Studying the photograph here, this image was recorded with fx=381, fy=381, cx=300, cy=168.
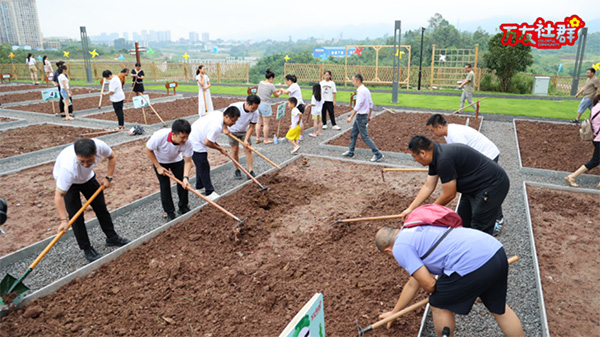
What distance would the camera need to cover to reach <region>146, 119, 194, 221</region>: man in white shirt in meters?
5.29

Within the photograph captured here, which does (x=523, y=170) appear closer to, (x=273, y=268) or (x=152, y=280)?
(x=273, y=268)

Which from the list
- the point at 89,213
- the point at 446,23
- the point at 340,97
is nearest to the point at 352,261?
the point at 89,213

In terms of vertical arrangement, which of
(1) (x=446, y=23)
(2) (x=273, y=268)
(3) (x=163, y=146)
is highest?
(1) (x=446, y=23)

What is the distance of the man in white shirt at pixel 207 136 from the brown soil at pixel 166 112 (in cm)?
750

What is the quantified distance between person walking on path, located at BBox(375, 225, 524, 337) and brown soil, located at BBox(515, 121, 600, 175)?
21.5 feet

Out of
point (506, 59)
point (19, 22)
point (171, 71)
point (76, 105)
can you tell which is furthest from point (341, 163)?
point (19, 22)

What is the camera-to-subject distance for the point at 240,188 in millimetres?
7094

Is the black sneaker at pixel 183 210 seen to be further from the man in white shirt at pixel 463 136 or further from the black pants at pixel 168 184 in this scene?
the man in white shirt at pixel 463 136

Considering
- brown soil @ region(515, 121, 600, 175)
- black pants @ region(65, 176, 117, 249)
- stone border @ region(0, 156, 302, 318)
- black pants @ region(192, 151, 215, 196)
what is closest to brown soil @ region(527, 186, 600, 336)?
brown soil @ region(515, 121, 600, 175)

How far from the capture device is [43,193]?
7172mm

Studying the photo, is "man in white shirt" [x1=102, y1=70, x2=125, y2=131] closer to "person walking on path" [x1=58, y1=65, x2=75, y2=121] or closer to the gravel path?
the gravel path

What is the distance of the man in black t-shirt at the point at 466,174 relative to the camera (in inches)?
156

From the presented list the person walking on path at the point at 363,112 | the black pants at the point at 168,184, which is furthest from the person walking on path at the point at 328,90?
the black pants at the point at 168,184

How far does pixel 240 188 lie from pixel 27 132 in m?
8.83
